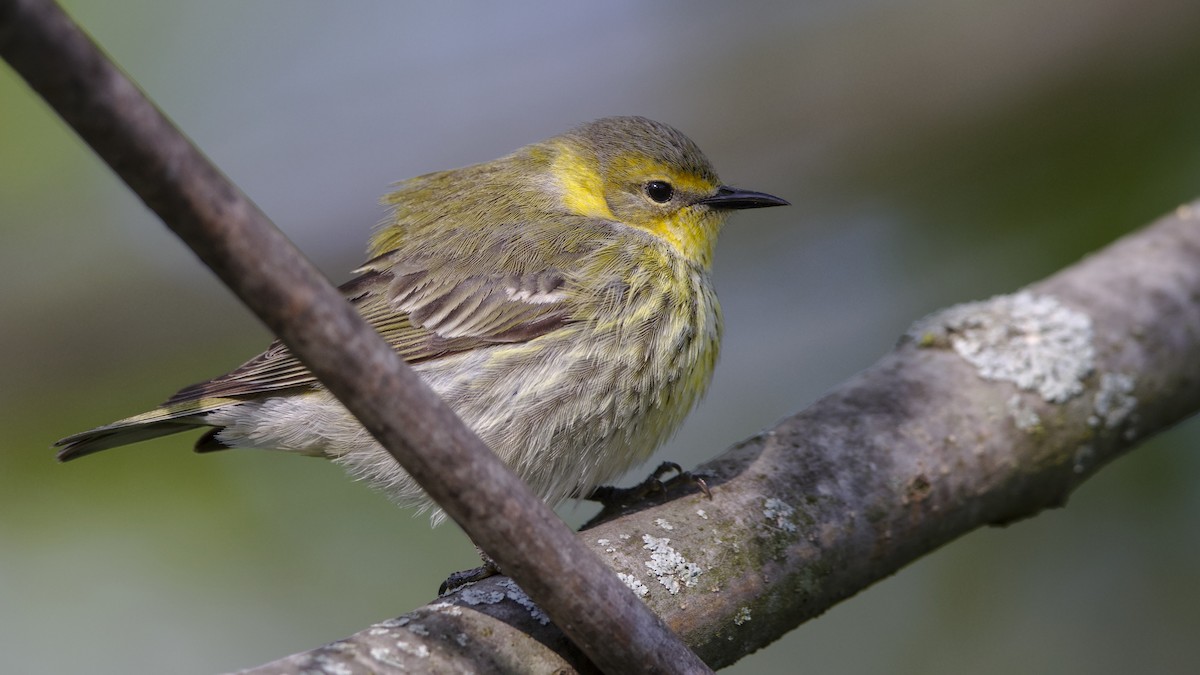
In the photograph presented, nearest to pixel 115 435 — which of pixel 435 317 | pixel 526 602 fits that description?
pixel 435 317

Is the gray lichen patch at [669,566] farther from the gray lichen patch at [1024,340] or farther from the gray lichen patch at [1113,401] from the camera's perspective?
the gray lichen patch at [1113,401]

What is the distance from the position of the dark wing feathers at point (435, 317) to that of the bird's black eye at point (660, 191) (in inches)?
31.0

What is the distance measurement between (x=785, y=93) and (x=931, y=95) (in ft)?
2.71

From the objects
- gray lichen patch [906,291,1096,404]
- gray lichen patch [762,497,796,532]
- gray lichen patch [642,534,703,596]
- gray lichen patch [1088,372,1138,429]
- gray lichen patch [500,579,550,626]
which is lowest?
gray lichen patch [1088,372,1138,429]

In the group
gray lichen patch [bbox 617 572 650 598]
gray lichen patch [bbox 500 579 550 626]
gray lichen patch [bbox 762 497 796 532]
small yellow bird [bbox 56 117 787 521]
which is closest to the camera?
gray lichen patch [bbox 500 579 550 626]

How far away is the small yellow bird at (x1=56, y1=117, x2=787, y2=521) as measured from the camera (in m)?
3.58

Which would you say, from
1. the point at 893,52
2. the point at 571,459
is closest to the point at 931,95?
the point at 893,52

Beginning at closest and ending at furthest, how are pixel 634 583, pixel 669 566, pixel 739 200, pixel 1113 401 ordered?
pixel 634 583, pixel 669 566, pixel 1113 401, pixel 739 200

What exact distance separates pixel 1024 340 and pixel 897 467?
3.65 ft

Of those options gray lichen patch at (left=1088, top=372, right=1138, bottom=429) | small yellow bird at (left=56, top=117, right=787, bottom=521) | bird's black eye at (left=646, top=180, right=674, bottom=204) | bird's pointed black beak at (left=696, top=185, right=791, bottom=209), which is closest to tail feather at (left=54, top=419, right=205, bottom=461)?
small yellow bird at (left=56, top=117, right=787, bottom=521)

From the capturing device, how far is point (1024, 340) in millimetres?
4262

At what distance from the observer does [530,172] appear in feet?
15.2

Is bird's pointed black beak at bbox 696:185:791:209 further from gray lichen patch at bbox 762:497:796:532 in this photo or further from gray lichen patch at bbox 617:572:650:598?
gray lichen patch at bbox 617:572:650:598

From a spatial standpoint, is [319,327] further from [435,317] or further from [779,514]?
[435,317]
